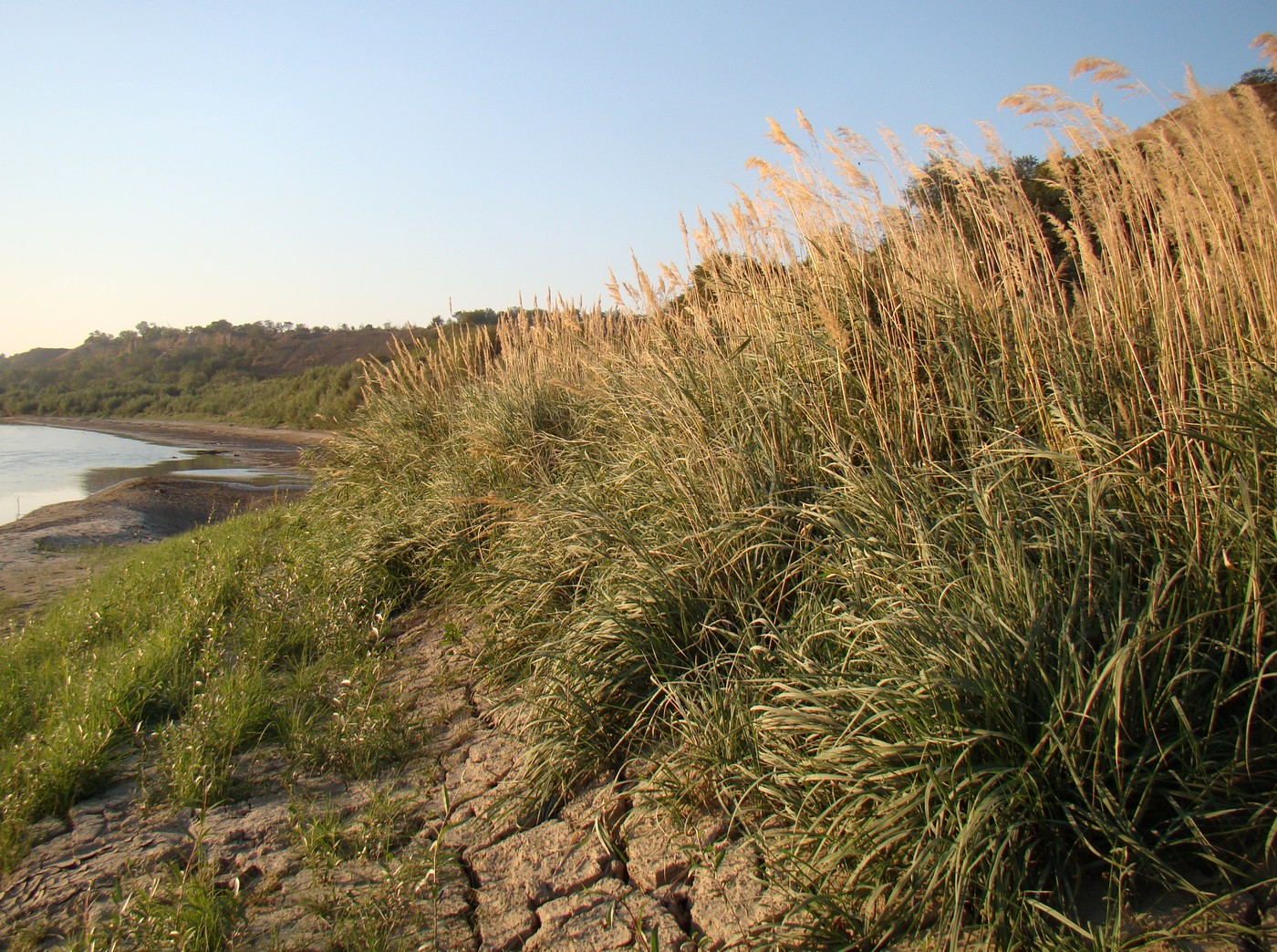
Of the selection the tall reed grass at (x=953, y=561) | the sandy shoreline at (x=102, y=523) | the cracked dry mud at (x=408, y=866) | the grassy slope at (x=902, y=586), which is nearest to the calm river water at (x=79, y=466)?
the sandy shoreline at (x=102, y=523)

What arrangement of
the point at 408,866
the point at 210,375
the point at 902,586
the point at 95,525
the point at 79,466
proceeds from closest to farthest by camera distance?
the point at 902,586 < the point at 408,866 < the point at 95,525 < the point at 79,466 < the point at 210,375

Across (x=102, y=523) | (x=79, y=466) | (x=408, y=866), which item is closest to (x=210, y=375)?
→ (x=79, y=466)

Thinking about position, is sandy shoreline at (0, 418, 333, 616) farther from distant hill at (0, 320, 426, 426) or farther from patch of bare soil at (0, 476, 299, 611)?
distant hill at (0, 320, 426, 426)

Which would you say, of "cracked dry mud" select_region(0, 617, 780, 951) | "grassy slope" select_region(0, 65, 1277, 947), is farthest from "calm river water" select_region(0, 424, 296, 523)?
"cracked dry mud" select_region(0, 617, 780, 951)

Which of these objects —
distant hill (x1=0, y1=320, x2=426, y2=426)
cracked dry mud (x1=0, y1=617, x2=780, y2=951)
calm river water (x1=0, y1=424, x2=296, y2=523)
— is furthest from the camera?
distant hill (x1=0, y1=320, x2=426, y2=426)

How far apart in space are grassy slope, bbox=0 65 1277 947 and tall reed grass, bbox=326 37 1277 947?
0.02m

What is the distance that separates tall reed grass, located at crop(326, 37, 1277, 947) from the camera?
6.23 ft

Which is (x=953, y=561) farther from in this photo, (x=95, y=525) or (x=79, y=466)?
(x=79, y=466)

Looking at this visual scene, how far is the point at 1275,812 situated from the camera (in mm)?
1863

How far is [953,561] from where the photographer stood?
2391 mm

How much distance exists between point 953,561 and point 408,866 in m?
1.89

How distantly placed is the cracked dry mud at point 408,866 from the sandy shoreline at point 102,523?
4.76 metres

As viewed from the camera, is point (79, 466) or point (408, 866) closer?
point (408, 866)

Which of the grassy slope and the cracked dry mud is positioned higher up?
the grassy slope
